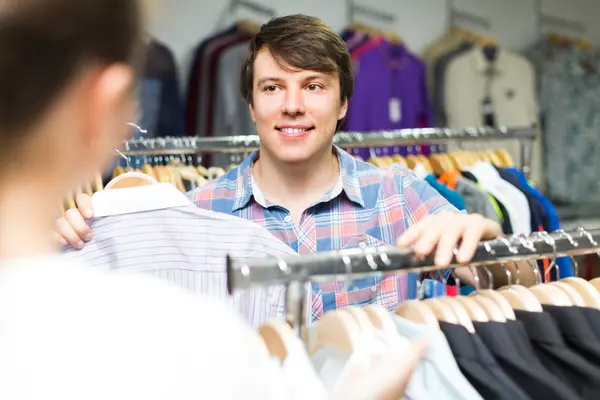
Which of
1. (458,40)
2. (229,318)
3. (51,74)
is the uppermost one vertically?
(458,40)

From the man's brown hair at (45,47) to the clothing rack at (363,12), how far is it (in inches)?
148

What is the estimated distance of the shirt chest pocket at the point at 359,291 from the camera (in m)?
1.57

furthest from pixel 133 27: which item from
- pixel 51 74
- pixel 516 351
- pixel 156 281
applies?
pixel 516 351

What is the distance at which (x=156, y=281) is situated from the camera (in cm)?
64

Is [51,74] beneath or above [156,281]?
above

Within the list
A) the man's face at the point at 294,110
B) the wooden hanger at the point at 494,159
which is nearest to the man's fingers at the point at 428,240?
the man's face at the point at 294,110

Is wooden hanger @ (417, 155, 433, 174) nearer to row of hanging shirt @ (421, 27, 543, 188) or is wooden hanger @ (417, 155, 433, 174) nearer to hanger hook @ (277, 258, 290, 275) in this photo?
row of hanging shirt @ (421, 27, 543, 188)

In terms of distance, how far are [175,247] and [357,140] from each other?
1.13 meters

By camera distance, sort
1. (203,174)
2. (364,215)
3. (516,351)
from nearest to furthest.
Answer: (516,351) < (364,215) < (203,174)

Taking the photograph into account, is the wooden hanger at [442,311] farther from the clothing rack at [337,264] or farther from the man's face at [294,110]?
the man's face at [294,110]

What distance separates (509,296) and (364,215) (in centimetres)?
68

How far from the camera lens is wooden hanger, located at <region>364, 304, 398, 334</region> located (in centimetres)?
102

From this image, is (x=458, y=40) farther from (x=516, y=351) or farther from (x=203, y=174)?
(x=516, y=351)

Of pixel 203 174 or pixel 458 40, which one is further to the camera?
pixel 458 40
